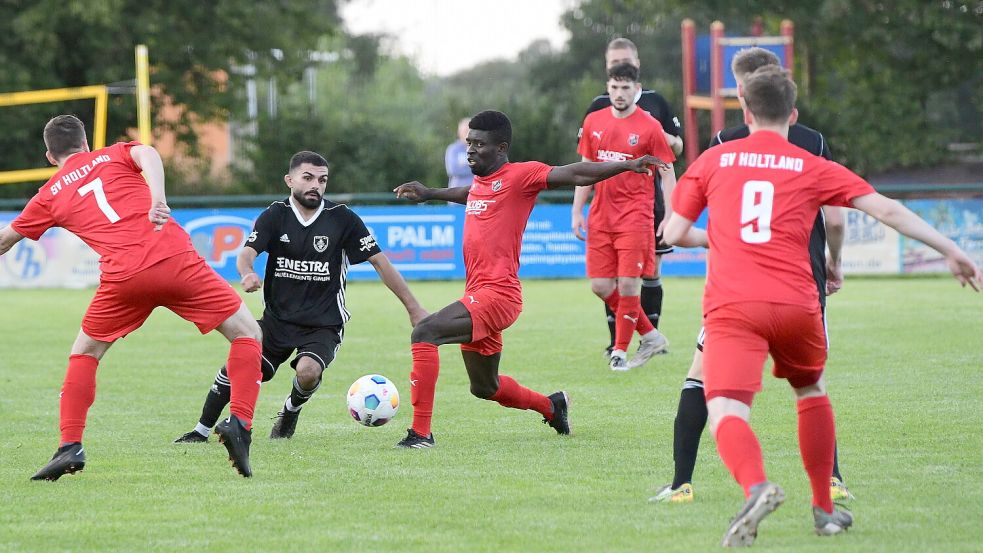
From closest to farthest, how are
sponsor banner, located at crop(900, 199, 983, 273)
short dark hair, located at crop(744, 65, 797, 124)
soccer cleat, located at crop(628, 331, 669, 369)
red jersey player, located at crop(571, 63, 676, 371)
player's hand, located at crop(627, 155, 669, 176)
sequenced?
short dark hair, located at crop(744, 65, 797, 124) → player's hand, located at crop(627, 155, 669, 176) → red jersey player, located at crop(571, 63, 676, 371) → soccer cleat, located at crop(628, 331, 669, 369) → sponsor banner, located at crop(900, 199, 983, 273)

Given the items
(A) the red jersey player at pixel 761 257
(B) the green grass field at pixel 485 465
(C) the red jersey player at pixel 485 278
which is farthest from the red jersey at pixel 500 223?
(A) the red jersey player at pixel 761 257

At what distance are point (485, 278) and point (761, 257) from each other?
2672 mm

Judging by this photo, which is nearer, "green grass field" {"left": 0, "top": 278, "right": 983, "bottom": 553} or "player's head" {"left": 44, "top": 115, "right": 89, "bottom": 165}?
"green grass field" {"left": 0, "top": 278, "right": 983, "bottom": 553}

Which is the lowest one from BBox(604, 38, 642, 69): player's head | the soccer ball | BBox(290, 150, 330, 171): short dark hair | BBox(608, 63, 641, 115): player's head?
the soccer ball

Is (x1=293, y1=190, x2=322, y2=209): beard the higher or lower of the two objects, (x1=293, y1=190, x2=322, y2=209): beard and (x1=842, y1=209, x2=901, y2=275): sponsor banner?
the higher

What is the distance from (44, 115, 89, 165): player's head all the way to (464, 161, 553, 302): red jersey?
6.85 feet

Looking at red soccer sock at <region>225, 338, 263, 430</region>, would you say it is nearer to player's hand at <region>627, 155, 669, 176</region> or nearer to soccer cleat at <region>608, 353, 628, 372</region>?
player's hand at <region>627, 155, 669, 176</region>

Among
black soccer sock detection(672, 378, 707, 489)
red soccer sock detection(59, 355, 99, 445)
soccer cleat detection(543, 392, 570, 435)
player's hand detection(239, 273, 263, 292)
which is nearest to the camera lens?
black soccer sock detection(672, 378, 707, 489)

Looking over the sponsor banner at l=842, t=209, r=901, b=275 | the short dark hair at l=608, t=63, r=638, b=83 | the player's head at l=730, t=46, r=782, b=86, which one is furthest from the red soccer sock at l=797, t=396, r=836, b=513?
the sponsor banner at l=842, t=209, r=901, b=275

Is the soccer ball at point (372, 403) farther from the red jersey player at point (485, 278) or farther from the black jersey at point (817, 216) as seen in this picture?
the black jersey at point (817, 216)

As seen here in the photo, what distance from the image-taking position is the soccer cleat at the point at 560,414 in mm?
7684

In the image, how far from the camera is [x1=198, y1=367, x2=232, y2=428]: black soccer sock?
7664mm

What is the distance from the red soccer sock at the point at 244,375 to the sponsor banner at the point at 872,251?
1562cm

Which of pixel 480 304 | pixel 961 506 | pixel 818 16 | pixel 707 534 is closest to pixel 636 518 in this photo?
pixel 707 534
